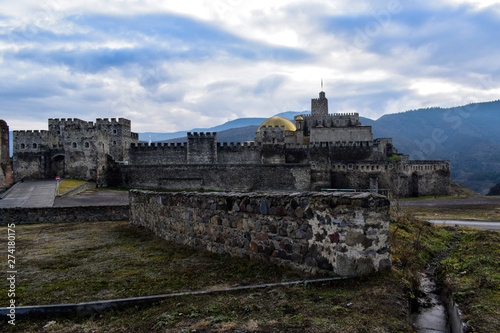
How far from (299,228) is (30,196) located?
99.0 feet

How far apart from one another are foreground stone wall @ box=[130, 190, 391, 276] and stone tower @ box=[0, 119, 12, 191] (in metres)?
37.6

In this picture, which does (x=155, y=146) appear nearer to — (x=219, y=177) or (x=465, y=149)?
(x=219, y=177)

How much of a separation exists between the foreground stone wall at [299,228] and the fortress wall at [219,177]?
124ft

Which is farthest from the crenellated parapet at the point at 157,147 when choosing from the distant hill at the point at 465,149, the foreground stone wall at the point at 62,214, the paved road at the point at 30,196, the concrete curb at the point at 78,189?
the distant hill at the point at 465,149

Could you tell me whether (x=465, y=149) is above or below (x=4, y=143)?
above

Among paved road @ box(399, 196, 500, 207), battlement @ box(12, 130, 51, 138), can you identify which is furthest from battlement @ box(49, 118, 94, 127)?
paved road @ box(399, 196, 500, 207)

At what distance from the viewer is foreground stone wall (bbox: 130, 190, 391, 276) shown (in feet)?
18.4

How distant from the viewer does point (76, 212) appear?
16703 mm

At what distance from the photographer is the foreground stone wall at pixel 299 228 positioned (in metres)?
5.60

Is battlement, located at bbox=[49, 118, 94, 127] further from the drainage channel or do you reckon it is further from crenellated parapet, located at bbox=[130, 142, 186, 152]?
the drainage channel

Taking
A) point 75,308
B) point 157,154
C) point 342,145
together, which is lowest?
point 75,308

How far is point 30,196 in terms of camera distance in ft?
98.8

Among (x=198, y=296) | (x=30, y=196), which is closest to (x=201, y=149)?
(x=30, y=196)

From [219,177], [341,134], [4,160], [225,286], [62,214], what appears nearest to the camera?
[225,286]
